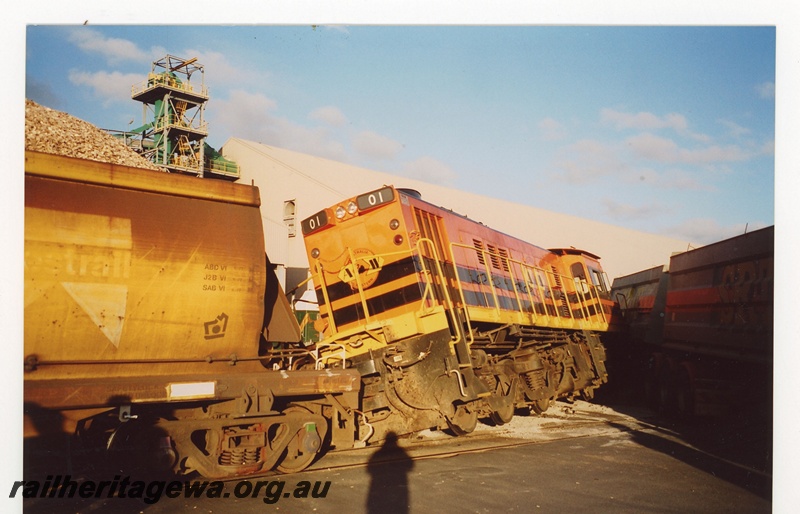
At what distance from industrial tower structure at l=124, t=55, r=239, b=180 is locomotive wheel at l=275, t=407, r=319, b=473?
17.3 feet

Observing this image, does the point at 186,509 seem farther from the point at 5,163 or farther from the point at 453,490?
the point at 5,163

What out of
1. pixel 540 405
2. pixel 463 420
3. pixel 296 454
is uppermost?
pixel 296 454

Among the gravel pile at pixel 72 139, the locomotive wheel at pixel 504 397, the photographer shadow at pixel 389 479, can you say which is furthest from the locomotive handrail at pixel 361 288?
the gravel pile at pixel 72 139

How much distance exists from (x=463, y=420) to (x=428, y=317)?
215cm

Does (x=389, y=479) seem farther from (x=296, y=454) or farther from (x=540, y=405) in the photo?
(x=540, y=405)

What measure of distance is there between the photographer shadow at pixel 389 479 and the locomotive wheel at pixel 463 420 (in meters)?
1.03

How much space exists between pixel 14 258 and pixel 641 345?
47.2ft

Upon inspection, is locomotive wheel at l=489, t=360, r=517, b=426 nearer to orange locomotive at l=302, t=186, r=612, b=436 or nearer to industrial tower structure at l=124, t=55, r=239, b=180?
orange locomotive at l=302, t=186, r=612, b=436

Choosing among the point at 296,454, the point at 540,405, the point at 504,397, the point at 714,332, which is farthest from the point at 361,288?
the point at 714,332

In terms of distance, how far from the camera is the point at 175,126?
12391 millimetres

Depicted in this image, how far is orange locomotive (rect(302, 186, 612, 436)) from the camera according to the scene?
24.2 feet

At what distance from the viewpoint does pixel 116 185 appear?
17.3ft

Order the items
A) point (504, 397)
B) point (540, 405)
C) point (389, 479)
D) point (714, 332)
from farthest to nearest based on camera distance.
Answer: point (540, 405), point (714, 332), point (504, 397), point (389, 479)

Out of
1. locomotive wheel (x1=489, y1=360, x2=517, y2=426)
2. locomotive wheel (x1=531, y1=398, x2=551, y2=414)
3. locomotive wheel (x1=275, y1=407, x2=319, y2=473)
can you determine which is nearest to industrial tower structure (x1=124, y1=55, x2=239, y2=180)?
locomotive wheel (x1=275, y1=407, x2=319, y2=473)
